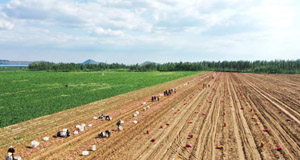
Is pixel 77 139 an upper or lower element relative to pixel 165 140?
lower

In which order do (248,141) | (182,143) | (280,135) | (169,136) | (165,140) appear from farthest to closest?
(280,135), (169,136), (165,140), (248,141), (182,143)

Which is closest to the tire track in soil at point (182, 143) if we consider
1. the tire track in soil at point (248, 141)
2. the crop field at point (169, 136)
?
the crop field at point (169, 136)

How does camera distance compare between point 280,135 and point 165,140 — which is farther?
point 280,135

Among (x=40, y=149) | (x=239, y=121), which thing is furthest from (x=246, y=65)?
(x=40, y=149)

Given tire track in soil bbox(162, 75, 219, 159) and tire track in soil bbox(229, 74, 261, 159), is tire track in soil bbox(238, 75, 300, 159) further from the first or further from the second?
tire track in soil bbox(162, 75, 219, 159)

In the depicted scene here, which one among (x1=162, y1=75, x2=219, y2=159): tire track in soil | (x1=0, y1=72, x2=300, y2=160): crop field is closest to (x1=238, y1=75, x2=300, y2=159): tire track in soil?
(x1=0, y1=72, x2=300, y2=160): crop field

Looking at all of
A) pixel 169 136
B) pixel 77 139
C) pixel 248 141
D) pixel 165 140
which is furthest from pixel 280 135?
pixel 77 139

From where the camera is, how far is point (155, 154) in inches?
358

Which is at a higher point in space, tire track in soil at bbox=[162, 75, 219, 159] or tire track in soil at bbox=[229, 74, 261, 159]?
tire track in soil at bbox=[229, 74, 261, 159]

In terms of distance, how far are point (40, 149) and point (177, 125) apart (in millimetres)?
8774

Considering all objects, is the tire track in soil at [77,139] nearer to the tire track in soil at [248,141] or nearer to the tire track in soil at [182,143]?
the tire track in soil at [182,143]

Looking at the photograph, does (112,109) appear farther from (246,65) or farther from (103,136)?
(246,65)

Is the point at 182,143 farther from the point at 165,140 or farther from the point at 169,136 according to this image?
the point at 169,136

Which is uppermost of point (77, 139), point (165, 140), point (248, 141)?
point (248, 141)
